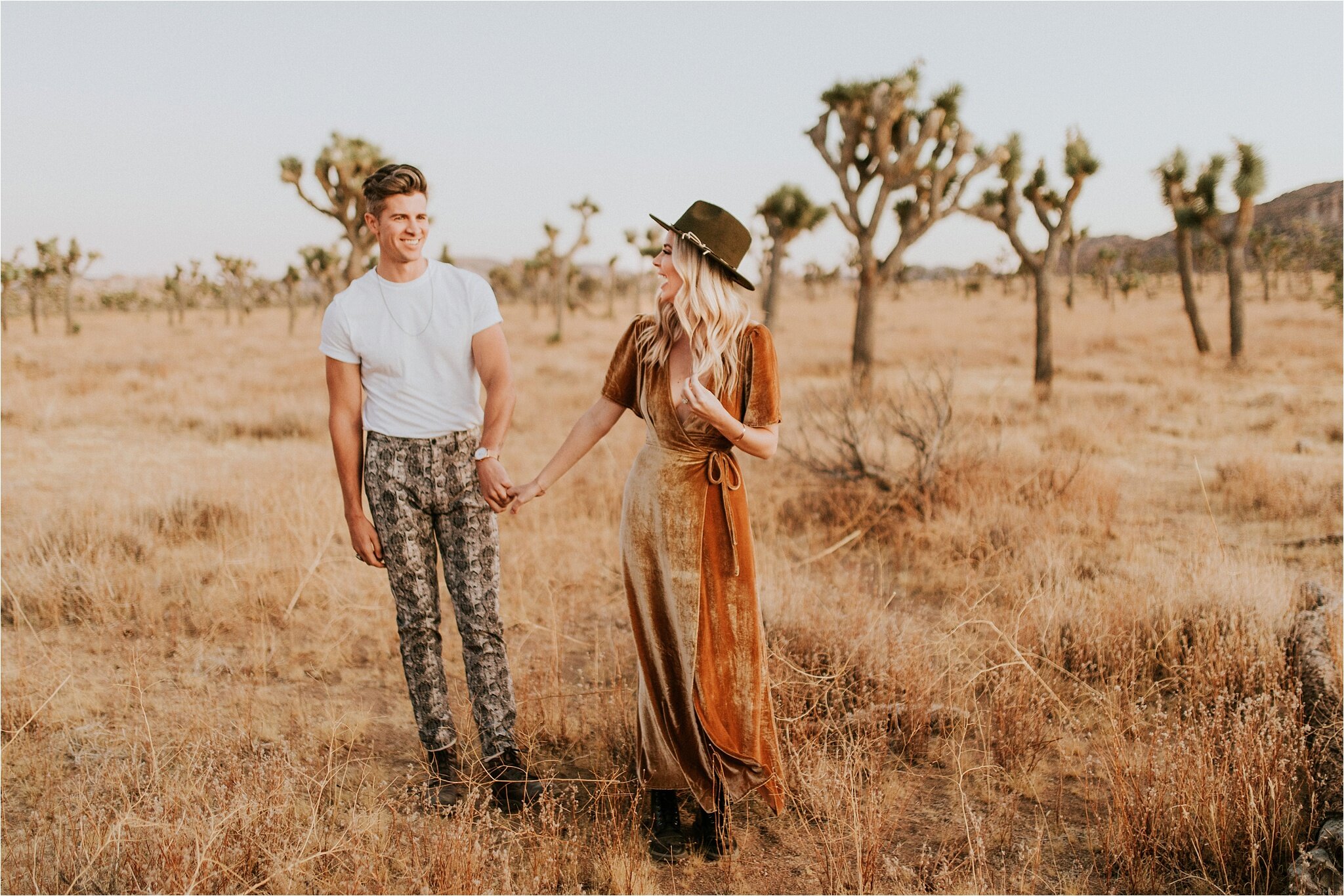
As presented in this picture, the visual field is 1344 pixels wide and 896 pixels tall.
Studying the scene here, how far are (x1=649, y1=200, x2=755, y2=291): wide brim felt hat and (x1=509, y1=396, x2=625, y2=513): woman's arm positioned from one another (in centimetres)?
63

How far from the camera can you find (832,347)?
23.5m

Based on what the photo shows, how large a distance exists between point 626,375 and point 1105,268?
44.0 metres

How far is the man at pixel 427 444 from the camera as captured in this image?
2.85m

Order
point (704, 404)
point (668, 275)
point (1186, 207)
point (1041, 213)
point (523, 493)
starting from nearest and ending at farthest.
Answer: point (704, 404), point (668, 275), point (523, 493), point (1041, 213), point (1186, 207)

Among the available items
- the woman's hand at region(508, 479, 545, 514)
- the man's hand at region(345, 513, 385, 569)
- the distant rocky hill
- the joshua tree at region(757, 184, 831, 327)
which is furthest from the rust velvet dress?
the joshua tree at region(757, 184, 831, 327)

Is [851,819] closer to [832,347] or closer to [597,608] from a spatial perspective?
[597,608]

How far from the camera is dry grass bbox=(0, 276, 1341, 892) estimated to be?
8.64 ft

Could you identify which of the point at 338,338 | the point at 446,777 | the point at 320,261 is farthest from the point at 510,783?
the point at 320,261

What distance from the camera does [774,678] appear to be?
3.66 metres

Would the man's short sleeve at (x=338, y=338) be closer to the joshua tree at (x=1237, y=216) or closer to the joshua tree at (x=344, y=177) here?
the joshua tree at (x=344, y=177)

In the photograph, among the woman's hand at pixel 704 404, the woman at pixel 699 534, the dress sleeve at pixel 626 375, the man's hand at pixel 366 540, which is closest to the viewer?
the woman's hand at pixel 704 404

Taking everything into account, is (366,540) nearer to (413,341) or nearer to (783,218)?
(413,341)

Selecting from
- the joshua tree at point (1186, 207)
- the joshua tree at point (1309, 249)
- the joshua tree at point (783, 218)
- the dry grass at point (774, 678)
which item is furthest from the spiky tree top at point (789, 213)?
the dry grass at point (774, 678)

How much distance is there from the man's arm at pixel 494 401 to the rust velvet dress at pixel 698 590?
454mm
